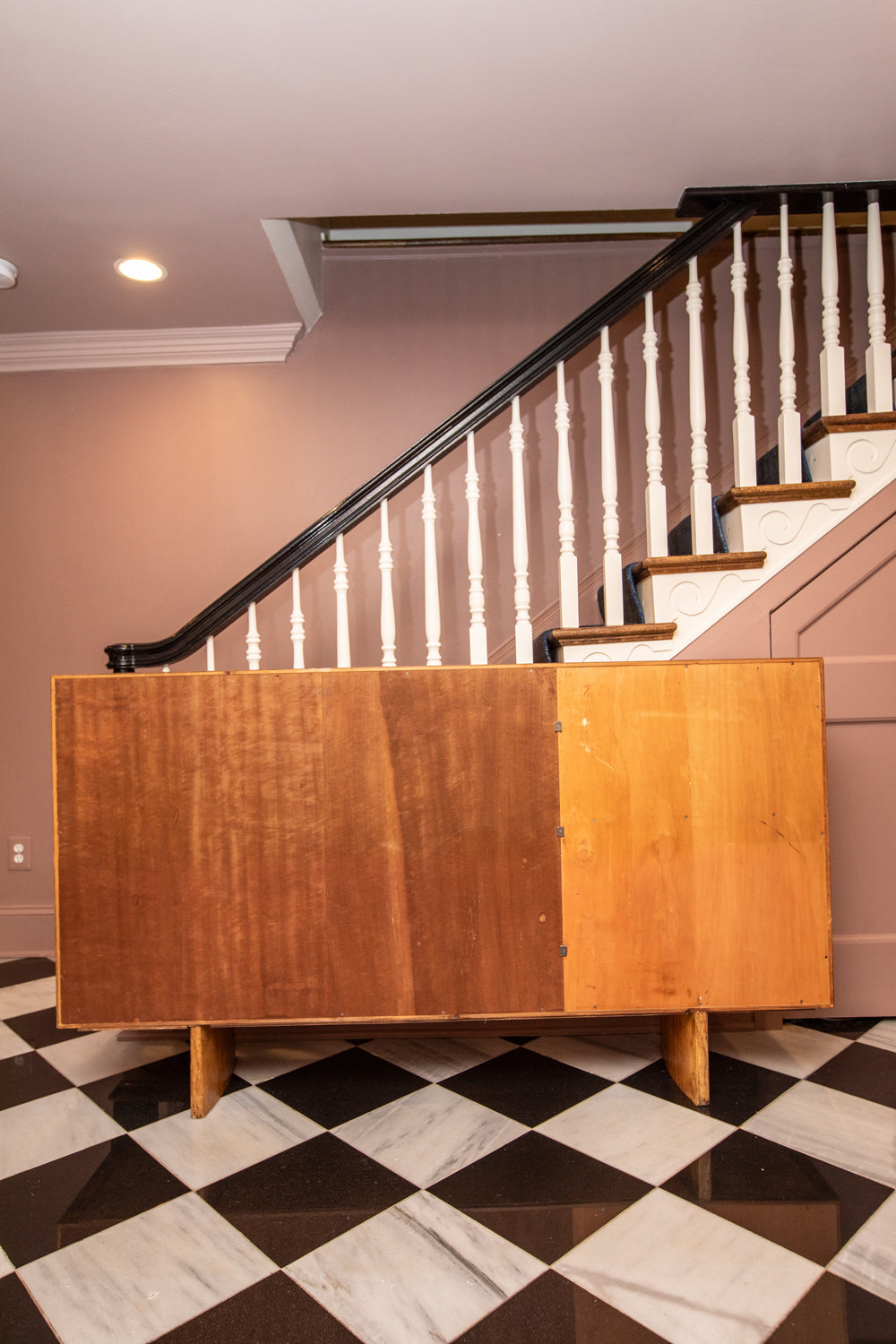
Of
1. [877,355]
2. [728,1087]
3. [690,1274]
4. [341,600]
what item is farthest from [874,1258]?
[877,355]

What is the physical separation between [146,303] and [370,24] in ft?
4.70

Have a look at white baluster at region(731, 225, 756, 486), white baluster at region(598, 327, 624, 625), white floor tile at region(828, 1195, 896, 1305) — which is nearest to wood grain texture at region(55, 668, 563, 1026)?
white baluster at region(598, 327, 624, 625)

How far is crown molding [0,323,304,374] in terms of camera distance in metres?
2.96

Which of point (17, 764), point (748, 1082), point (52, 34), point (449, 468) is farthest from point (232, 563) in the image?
point (748, 1082)

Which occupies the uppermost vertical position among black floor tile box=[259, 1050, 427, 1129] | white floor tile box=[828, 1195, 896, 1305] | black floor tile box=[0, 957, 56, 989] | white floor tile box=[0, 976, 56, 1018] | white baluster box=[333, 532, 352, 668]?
white baluster box=[333, 532, 352, 668]

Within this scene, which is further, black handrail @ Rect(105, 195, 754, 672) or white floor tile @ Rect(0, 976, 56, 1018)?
white floor tile @ Rect(0, 976, 56, 1018)

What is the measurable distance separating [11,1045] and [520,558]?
6.49 ft

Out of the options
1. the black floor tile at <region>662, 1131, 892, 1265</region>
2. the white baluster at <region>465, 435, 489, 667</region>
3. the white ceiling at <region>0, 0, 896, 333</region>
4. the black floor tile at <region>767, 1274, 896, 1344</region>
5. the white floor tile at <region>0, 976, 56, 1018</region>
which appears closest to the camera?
the black floor tile at <region>767, 1274, 896, 1344</region>

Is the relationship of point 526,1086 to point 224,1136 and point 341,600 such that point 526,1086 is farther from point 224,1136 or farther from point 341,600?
point 341,600

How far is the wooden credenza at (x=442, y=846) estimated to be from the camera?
176cm

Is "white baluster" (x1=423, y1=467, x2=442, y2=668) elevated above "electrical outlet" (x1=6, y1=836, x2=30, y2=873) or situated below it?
above

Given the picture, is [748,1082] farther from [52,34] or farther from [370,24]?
[52,34]

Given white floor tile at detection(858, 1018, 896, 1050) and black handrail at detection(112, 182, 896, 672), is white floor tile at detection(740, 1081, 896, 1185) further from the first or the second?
black handrail at detection(112, 182, 896, 672)

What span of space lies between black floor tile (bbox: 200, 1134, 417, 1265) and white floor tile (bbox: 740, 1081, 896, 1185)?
0.80 metres
